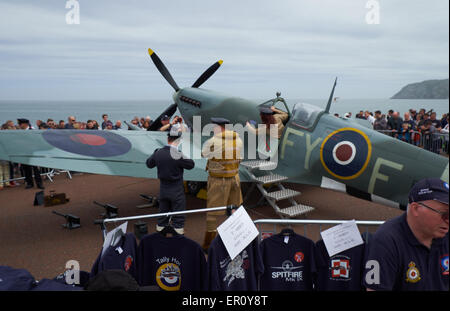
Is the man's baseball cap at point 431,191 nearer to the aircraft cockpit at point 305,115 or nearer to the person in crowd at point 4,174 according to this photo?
the aircraft cockpit at point 305,115

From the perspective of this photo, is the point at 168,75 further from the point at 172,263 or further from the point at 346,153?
the point at 172,263

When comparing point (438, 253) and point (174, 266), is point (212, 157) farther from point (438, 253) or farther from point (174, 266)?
point (438, 253)

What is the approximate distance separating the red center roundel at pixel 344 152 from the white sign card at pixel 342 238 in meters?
3.53

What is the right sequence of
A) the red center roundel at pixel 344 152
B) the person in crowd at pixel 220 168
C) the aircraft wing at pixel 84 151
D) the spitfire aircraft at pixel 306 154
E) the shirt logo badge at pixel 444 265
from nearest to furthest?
1. the shirt logo badge at pixel 444 265
2. the person in crowd at pixel 220 168
3. the spitfire aircraft at pixel 306 154
4. the red center roundel at pixel 344 152
5. the aircraft wing at pixel 84 151

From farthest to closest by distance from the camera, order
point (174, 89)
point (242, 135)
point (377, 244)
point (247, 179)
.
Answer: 1. point (174, 89)
2. point (242, 135)
3. point (247, 179)
4. point (377, 244)

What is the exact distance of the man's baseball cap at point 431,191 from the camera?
5.77 ft

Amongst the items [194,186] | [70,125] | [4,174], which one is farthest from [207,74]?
[4,174]

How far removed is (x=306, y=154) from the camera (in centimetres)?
643

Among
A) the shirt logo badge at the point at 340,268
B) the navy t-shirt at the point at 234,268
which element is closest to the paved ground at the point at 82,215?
the navy t-shirt at the point at 234,268

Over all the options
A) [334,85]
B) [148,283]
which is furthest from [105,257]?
[334,85]

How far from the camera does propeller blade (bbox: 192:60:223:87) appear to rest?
1055cm

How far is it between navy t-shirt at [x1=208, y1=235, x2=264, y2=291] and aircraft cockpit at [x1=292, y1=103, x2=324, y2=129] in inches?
170
